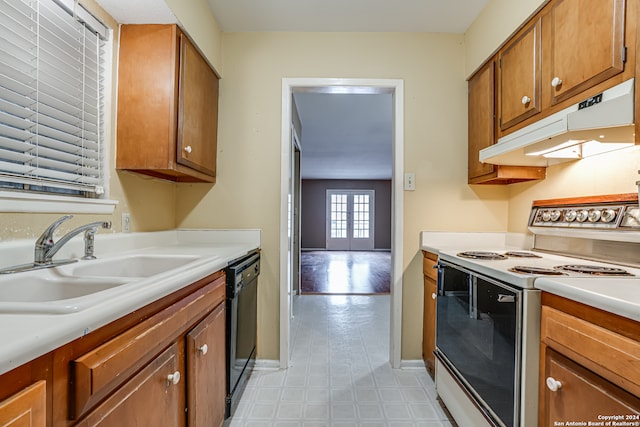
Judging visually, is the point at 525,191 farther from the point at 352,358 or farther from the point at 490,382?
the point at 352,358

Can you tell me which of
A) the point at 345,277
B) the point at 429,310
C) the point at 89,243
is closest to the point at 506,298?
the point at 429,310

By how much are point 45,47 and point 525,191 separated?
2526 millimetres

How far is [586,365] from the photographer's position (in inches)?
34.2

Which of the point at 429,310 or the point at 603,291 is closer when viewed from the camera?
the point at 603,291

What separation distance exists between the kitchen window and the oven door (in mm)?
1738

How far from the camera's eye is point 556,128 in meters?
1.15

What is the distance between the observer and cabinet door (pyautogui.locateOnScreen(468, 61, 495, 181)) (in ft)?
6.28

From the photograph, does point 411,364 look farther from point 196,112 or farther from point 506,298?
point 196,112

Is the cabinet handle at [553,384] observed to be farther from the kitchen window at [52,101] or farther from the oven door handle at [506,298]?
the kitchen window at [52,101]

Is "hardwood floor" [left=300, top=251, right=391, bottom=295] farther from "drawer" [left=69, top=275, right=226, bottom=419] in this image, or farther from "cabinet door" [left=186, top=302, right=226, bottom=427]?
"drawer" [left=69, top=275, right=226, bottom=419]

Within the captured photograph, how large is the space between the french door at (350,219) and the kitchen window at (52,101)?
28.5 ft

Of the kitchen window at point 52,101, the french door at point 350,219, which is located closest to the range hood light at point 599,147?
the kitchen window at point 52,101

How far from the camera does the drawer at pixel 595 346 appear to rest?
75cm

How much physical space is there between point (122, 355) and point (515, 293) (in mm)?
1197
